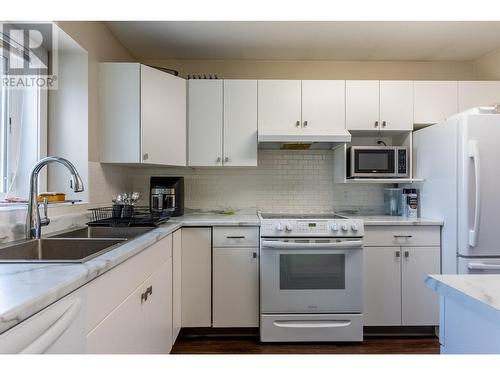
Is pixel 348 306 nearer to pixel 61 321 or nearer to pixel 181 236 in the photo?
pixel 181 236

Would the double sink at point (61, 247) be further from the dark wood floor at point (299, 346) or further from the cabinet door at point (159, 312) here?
the dark wood floor at point (299, 346)

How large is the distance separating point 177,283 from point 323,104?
1889mm

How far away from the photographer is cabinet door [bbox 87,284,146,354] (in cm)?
104

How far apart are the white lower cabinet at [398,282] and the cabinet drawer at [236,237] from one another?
2.87 feet

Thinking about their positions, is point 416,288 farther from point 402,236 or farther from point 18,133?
point 18,133

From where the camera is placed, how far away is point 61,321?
81cm

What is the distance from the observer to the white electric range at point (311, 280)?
2346 millimetres

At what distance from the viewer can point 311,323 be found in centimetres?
235

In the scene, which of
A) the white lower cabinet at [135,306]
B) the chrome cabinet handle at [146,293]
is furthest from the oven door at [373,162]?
the chrome cabinet handle at [146,293]

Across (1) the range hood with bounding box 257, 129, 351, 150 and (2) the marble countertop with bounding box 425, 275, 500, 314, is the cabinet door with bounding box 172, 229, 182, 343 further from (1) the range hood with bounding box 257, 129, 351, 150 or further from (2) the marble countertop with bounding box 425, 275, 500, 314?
(2) the marble countertop with bounding box 425, 275, 500, 314

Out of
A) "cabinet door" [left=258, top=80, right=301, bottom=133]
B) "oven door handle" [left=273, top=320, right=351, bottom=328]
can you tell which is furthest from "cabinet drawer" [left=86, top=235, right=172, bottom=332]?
"cabinet door" [left=258, top=80, right=301, bottom=133]

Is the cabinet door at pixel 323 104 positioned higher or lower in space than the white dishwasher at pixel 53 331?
higher

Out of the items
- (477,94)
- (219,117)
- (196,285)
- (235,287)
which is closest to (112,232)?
(196,285)
